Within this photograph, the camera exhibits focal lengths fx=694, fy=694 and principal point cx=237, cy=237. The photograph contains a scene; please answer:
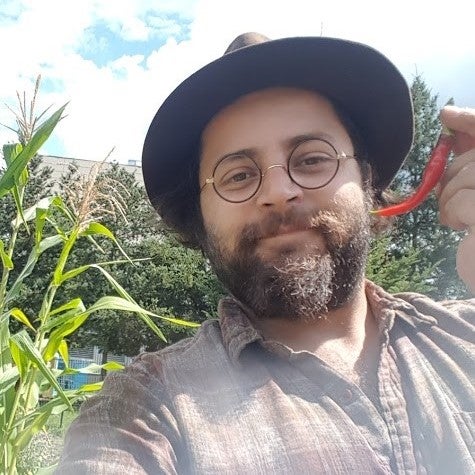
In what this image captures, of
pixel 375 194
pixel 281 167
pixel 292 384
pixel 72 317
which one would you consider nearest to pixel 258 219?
pixel 281 167

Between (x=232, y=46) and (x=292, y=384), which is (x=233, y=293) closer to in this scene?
(x=292, y=384)

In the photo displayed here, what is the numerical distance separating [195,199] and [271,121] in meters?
0.26

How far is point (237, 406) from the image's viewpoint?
31.2 inches

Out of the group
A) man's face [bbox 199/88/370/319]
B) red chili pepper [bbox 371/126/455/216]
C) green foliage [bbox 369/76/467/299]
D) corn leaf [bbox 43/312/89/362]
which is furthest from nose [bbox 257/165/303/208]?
green foliage [bbox 369/76/467/299]

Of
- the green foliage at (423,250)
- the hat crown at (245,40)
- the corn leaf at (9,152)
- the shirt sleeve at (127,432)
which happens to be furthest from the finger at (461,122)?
the green foliage at (423,250)

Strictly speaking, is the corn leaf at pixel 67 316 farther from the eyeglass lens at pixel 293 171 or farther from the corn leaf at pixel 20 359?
the eyeglass lens at pixel 293 171

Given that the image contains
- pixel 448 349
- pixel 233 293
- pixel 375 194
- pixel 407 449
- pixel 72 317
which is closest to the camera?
pixel 407 449

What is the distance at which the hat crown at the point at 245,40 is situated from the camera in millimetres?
1047

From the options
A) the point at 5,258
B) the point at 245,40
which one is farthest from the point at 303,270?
the point at 5,258

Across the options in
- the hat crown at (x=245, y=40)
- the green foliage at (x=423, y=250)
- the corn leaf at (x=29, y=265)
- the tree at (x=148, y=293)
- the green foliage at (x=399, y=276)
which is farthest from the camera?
the tree at (x=148, y=293)

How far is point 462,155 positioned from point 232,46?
443 mm

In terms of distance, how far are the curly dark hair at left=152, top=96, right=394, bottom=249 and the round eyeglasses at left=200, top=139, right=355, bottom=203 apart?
0.09 metres

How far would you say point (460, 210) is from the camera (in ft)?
2.44

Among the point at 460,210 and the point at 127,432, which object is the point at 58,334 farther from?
the point at 460,210
